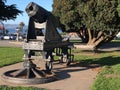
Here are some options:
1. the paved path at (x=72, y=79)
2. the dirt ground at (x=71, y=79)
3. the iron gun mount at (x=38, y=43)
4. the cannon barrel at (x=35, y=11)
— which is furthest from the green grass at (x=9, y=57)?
the cannon barrel at (x=35, y=11)

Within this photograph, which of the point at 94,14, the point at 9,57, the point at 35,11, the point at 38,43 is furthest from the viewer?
the point at 94,14

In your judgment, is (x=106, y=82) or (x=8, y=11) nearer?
(x=106, y=82)

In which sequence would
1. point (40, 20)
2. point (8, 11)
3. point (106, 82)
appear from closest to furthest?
point (106, 82) → point (40, 20) → point (8, 11)

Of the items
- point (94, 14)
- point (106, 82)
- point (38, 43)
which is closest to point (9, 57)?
point (94, 14)

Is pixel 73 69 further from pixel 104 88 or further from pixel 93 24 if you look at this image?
pixel 93 24

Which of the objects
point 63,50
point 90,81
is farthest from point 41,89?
point 63,50

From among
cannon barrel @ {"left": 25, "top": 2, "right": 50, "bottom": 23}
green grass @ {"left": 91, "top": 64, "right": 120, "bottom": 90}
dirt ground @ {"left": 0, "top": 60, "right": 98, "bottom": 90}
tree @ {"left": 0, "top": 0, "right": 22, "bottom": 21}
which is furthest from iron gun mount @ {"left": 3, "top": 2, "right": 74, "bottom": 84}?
tree @ {"left": 0, "top": 0, "right": 22, "bottom": 21}

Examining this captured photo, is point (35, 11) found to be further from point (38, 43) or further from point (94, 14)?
point (94, 14)

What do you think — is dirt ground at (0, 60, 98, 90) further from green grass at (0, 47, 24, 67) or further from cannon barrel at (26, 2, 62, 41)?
green grass at (0, 47, 24, 67)

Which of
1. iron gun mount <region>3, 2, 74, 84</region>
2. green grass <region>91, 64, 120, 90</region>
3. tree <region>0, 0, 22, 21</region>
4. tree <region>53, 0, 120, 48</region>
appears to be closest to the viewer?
green grass <region>91, 64, 120, 90</region>

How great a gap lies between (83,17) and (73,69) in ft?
32.5

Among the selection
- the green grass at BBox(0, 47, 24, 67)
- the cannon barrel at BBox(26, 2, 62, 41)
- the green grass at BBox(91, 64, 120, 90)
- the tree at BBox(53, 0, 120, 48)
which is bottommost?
the green grass at BBox(91, 64, 120, 90)

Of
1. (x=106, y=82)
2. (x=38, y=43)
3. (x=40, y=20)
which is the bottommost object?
(x=106, y=82)

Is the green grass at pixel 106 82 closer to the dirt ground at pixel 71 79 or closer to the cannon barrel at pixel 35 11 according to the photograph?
the dirt ground at pixel 71 79
